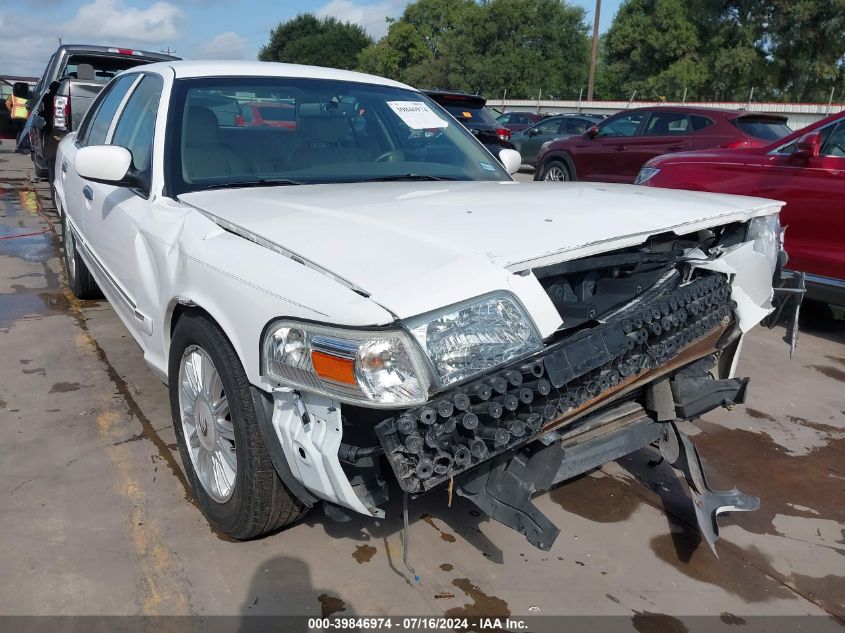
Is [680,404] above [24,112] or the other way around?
the other way around

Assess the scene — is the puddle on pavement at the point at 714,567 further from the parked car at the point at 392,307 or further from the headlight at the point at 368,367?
the headlight at the point at 368,367

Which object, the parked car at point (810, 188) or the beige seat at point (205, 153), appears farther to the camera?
the parked car at point (810, 188)

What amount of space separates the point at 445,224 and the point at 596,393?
717mm

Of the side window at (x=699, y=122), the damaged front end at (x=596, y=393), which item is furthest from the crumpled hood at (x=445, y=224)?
the side window at (x=699, y=122)

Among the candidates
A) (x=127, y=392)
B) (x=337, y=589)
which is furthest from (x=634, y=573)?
(x=127, y=392)

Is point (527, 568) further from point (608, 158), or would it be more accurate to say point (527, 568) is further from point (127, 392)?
point (608, 158)

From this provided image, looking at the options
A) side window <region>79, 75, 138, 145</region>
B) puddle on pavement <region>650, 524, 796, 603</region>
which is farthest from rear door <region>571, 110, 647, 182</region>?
puddle on pavement <region>650, 524, 796, 603</region>

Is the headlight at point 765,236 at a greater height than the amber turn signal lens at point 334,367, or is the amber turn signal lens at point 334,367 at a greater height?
the headlight at point 765,236

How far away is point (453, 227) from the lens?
231cm

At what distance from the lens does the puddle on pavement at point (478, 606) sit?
2.35 meters

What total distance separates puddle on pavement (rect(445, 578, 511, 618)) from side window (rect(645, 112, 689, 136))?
9.32 metres

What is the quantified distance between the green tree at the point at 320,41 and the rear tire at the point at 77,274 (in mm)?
78948

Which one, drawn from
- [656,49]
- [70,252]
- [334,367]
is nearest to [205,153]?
[334,367]

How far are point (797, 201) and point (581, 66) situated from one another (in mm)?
60863
